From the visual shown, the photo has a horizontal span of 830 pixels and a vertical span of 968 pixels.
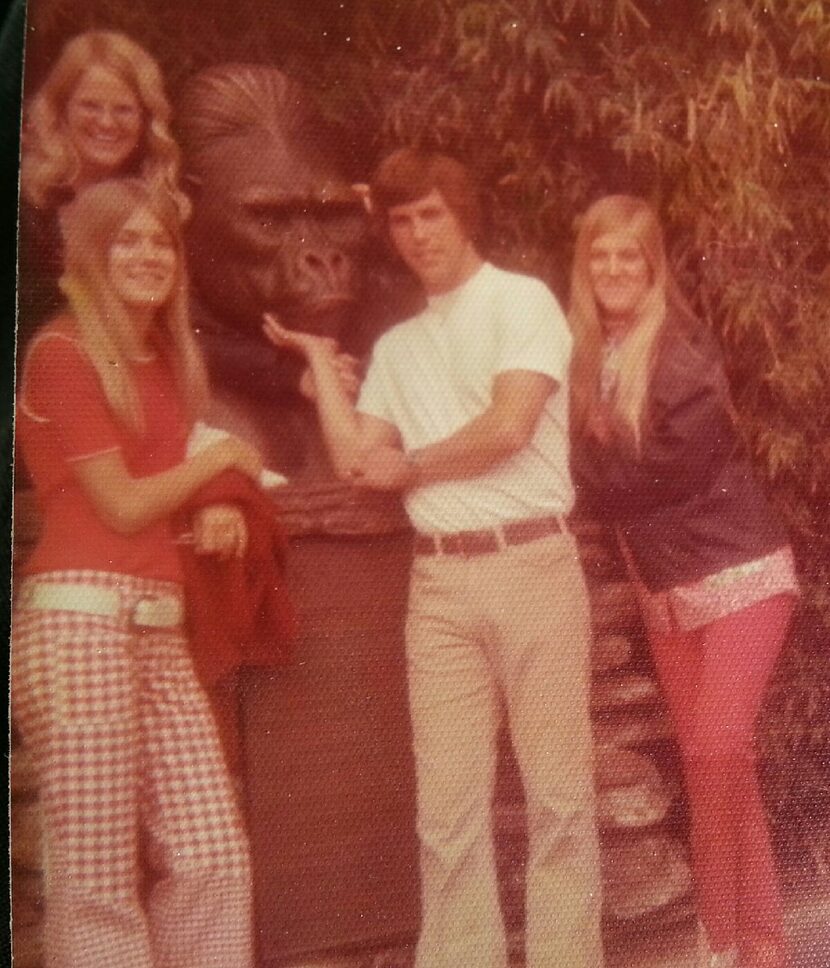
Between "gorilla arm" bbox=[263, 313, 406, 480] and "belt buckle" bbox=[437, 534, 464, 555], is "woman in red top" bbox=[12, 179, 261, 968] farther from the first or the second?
"belt buckle" bbox=[437, 534, 464, 555]

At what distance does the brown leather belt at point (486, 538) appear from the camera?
1188 millimetres

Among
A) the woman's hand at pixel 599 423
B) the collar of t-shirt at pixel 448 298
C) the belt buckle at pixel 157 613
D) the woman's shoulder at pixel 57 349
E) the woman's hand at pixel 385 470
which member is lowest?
the belt buckle at pixel 157 613

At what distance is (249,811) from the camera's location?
1138 mm

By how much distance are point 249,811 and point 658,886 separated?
0.49 metres

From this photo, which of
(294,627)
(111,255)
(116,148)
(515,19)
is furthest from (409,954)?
(515,19)

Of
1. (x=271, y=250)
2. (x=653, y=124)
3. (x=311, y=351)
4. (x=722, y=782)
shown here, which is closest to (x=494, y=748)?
(x=722, y=782)

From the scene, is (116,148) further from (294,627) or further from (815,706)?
(815,706)

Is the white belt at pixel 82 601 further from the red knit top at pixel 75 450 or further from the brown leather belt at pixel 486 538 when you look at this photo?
the brown leather belt at pixel 486 538

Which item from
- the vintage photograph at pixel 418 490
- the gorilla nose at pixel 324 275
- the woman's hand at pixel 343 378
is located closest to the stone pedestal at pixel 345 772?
the vintage photograph at pixel 418 490

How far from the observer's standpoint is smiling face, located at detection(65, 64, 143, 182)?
115 centimetres

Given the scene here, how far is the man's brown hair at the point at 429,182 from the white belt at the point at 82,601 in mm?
536

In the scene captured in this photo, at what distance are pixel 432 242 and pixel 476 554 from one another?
1.21ft

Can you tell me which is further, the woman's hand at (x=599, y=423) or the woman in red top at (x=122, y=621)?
the woman's hand at (x=599, y=423)

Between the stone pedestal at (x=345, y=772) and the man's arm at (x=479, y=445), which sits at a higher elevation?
the man's arm at (x=479, y=445)
